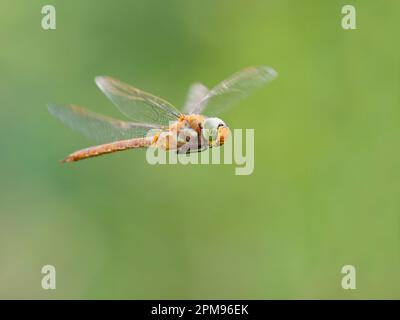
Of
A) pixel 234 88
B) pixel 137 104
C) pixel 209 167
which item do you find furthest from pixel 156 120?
pixel 209 167

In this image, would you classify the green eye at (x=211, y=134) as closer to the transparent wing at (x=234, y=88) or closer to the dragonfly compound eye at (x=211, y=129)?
the dragonfly compound eye at (x=211, y=129)

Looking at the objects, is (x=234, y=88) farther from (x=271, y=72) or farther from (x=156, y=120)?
(x=156, y=120)

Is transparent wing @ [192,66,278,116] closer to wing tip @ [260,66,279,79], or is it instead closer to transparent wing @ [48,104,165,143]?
wing tip @ [260,66,279,79]

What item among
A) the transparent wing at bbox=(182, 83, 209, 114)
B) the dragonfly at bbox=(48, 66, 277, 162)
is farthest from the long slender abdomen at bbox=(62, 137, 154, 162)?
the transparent wing at bbox=(182, 83, 209, 114)

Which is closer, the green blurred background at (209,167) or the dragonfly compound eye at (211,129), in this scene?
the dragonfly compound eye at (211,129)

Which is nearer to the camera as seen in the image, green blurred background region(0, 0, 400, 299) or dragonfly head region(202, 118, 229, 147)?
dragonfly head region(202, 118, 229, 147)

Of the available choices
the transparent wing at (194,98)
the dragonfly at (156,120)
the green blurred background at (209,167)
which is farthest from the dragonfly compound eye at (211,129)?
the green blurred background at (209,167)

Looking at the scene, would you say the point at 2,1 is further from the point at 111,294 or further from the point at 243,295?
the point at 243,295
